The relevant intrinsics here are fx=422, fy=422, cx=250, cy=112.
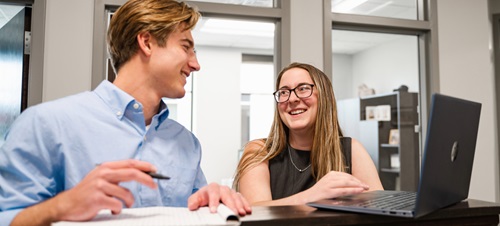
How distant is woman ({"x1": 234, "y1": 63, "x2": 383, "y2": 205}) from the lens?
1245 millimetres

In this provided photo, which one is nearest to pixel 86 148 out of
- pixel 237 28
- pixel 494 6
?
pixel 494 6

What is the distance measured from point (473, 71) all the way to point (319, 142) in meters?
1.71

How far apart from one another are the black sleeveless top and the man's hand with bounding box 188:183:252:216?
0.59 m

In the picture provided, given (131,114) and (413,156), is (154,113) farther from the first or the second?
(413,156)

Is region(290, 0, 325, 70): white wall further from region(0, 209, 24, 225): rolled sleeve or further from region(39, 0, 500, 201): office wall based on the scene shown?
region(0, 209, 24, 225): rolled sleeve

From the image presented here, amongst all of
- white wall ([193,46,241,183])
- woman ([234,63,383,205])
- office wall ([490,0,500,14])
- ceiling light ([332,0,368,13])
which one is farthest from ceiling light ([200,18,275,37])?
woman ([234,63,383,205])

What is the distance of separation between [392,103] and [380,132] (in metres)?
0.26

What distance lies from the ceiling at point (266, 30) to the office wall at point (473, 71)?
0.25 metres

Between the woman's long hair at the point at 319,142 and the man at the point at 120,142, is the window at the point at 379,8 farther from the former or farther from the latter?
the man at the point at 120,142

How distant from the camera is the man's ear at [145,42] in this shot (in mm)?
885

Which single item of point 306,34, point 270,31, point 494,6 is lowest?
point 306,34

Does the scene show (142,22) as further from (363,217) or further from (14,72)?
(14,72)

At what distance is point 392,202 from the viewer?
24.2 inches

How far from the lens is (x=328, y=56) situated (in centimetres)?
229
